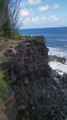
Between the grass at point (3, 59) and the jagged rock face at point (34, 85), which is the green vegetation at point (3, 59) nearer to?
the grass at point (3, 59)

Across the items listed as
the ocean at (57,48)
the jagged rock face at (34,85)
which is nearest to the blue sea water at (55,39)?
the ocean at (57,48)

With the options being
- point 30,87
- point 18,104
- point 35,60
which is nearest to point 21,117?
point 18,104

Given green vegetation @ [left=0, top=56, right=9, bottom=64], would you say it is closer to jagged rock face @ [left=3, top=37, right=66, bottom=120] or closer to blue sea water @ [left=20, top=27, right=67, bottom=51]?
jagged rock face @ [left=3, top=37, right=66, bottom=120]

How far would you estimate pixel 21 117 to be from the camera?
42.5 feet

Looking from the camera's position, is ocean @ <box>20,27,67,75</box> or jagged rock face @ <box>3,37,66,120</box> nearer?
jagged rock face @ <box>3,37,66,120</box>

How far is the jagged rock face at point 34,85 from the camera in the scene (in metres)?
13.1

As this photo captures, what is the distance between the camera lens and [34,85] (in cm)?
1505

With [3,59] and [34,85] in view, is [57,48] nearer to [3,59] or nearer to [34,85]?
[34,85]

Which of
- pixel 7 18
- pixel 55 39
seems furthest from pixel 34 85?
pixel 55 39

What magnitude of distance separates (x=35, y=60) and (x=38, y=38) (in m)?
1.41

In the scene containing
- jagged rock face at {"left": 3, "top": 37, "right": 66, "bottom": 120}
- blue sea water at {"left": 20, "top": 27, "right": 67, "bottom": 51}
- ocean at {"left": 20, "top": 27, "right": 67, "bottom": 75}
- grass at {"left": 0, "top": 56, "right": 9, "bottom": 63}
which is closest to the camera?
grass at {"left": 0, "top": 56, "right": 9, "bottom": 63}

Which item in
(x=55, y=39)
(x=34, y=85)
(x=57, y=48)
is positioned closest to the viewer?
(x=34, y=85)

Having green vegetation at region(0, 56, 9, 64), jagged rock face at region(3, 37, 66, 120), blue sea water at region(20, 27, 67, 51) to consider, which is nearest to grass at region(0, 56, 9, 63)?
green vegetation at region(0, 56, 9, 64)

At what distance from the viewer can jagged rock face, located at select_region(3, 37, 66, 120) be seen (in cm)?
1306
